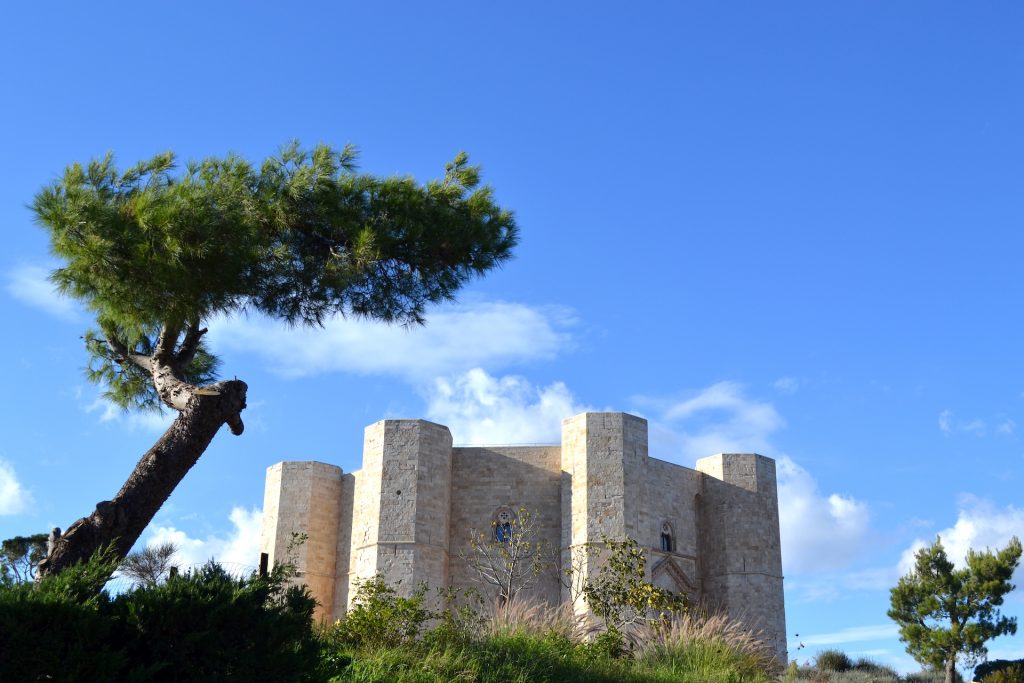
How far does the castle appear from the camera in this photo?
800 inches

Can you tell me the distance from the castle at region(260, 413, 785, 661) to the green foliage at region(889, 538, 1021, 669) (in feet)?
9.41

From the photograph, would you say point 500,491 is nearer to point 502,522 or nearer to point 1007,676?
point 502,522

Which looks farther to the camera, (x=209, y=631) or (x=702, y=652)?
(x=702, y=652)

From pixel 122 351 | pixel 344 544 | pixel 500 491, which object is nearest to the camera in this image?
pixel 122 351

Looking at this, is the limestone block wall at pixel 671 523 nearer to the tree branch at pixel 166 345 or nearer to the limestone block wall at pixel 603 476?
the limestone block wall at pixel 603 476

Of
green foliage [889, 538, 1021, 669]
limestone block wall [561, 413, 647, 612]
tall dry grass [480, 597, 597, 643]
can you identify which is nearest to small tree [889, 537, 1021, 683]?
green foliage [889, 538, 1021, 669]

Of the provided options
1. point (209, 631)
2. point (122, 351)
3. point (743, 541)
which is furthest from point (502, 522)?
point (209, 631)

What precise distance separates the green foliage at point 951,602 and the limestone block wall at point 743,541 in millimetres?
2821

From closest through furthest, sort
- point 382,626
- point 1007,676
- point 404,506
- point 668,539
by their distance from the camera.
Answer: point 382,626
point 1007,676
point 404,506
point 668,539

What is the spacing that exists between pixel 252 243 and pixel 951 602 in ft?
60.9

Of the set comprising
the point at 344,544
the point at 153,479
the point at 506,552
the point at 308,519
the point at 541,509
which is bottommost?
the point at 153,479

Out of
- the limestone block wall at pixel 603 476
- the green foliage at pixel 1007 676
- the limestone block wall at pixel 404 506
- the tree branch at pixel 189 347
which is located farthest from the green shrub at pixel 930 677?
the tree branch at pixel 189 347

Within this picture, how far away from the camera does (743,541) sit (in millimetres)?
22516

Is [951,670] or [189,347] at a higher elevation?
[189,347]
